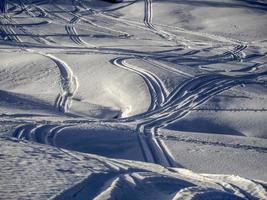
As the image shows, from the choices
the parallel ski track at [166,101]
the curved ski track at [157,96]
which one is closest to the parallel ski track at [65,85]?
the curved ski track at [157,96]

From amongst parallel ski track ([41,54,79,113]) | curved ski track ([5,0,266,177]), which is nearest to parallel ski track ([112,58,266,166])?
curved ski track ([5,0,266,177])

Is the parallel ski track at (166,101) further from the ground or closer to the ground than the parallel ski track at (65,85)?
further from the ground

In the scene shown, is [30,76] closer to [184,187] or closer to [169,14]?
[184,187]

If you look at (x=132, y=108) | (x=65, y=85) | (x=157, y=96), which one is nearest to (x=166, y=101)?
(x=157, y=96)

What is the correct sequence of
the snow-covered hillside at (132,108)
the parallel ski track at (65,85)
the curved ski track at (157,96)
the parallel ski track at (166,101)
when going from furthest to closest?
the parallel ski track at (65,85) → the parallel ski track at (166,101) → the curved ski track at (157,96) → the snow-covered hillside at (132,108)

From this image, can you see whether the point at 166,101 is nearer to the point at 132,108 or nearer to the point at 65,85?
the point at 132,108

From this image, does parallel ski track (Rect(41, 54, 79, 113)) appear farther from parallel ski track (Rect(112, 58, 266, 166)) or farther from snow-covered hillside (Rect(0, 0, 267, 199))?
parallel ski track (Rect(112, 58, 266, 166))

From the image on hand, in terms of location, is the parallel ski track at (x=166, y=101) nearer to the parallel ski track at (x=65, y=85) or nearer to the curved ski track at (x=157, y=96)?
the curved ski track at (x=157, y=96)

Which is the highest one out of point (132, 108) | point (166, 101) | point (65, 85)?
point (166, 101)
